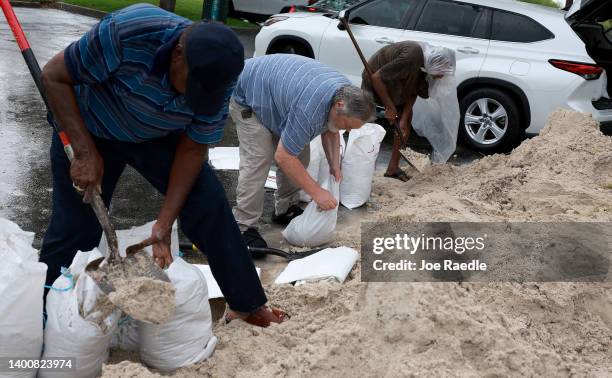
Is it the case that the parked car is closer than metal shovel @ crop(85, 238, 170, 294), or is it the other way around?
metal shovel @ crop(85, 238, 170, 294)

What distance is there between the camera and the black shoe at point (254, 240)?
4252 mm

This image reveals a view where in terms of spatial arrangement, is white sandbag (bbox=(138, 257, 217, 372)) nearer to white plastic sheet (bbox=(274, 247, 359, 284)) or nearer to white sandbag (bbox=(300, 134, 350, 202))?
white plastic sheet (bbox=(274, 247, 359, 284))

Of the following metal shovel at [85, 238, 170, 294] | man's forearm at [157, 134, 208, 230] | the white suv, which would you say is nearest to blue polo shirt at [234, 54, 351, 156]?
man's forearm at [157, 134, 208, 230]

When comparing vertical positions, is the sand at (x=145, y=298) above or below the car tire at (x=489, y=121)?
above

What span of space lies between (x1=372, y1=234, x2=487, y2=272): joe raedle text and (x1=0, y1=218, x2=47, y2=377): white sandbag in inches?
61.2

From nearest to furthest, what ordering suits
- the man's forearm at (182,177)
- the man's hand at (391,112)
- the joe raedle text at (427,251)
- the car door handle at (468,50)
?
the man's forearm at (182,177) < the joe raedle text at (427,251) < the man's hand at (391,112) < the car door handle at (468,50)

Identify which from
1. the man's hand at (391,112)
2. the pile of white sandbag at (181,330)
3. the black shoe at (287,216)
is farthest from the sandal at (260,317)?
the man's hand at (391,112)

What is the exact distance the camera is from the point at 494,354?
100 inches

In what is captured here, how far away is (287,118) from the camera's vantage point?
13.0 feet

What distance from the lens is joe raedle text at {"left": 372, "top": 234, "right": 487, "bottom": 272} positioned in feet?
10.5

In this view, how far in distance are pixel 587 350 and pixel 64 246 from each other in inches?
89.8

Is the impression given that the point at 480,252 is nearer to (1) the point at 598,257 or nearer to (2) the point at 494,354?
(1) the point at 598,257

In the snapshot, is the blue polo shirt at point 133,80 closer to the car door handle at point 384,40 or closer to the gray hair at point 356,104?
the gray hair at point 356,104

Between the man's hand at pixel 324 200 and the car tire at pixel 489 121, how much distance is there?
372cm
